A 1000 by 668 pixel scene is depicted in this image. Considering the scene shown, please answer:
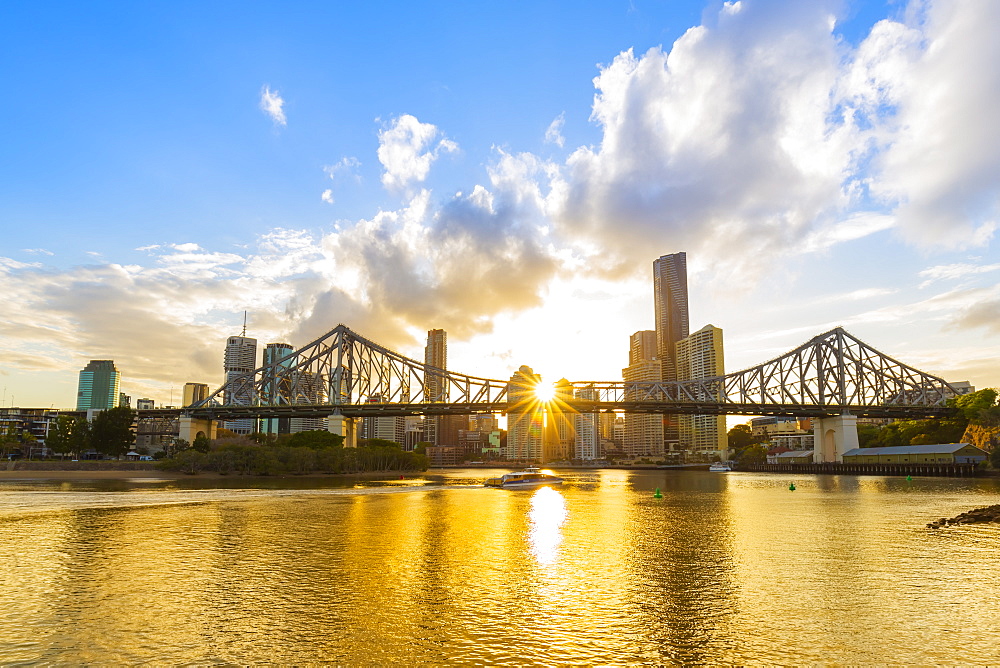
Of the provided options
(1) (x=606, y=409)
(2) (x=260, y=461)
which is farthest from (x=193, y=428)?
(1) (x=606, y=409)

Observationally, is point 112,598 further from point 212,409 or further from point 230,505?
point 212,409

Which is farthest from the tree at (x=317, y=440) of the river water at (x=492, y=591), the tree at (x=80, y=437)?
the river water at (x=492, y=591)

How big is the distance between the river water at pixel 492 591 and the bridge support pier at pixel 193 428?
118 metres

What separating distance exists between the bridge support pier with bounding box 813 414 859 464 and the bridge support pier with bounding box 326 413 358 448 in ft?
386

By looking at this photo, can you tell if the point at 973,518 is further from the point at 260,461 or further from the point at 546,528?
the point at 260,461

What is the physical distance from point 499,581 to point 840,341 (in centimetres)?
16726

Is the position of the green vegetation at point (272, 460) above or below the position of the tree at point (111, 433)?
below

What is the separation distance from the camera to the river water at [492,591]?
1541 centimetres

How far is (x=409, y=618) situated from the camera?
1814 centimetres

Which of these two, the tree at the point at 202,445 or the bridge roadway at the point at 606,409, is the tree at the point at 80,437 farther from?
the bridge roadway at the point at 606,409

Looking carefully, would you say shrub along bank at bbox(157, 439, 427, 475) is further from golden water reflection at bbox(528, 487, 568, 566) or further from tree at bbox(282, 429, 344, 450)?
golden water reflection at bbox(528, 487, 568, 566)

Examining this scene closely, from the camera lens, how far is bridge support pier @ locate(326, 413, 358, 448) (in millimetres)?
150875

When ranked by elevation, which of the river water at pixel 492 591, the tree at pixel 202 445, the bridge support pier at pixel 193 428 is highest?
the bridge support pier at pixel 193 428

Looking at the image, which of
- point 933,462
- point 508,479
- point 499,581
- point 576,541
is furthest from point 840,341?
point 499,581
